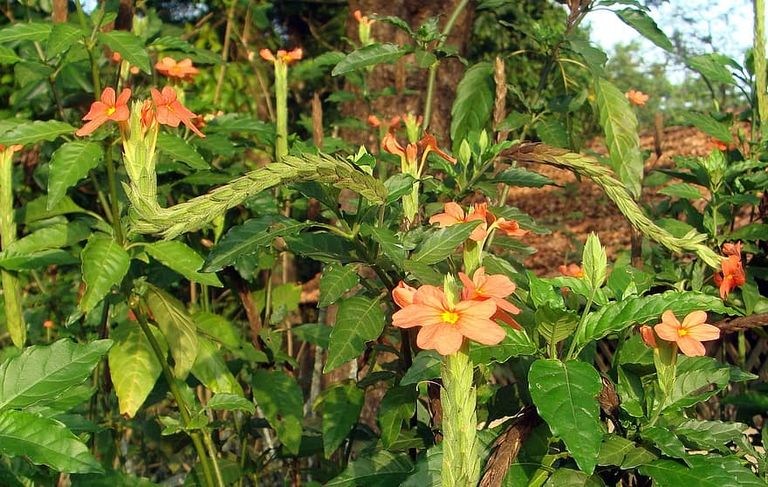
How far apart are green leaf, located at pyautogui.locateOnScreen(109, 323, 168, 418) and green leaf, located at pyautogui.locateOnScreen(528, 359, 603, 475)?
1060mm

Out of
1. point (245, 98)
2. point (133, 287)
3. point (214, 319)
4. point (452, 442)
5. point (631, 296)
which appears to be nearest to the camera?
point (452, 442)

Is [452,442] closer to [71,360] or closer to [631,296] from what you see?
[631,296]

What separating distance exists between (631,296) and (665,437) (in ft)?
0.62

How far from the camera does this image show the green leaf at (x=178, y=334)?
1.71 m

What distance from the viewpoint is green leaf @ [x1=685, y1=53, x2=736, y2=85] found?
211 centimetres

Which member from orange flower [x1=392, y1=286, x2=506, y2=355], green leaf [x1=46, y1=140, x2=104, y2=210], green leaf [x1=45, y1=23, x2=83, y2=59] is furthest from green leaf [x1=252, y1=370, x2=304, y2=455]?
orange flower [x1=392, y1=286, x2=506, y2=355]

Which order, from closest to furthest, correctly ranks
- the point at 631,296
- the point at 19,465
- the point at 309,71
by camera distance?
1. the point at 631,296
2. the point at 19,465
3. the point at 309,71

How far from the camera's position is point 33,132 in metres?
1.78

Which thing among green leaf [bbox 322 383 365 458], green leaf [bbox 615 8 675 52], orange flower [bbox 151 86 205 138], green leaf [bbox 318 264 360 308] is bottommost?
green leaf [bbox 322 383 365 458]

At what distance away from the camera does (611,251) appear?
4.57m

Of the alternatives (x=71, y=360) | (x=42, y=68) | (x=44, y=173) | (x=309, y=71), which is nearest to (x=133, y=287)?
(x=71, y=360)

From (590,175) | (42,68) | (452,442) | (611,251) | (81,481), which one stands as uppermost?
(42,68)

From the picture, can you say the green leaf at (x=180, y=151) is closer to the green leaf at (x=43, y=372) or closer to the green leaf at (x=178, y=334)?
the green leaf at (x=178, y=334)

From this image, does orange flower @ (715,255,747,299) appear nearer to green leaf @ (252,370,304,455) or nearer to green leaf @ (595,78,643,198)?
green leaf @ (595,78,643,198)
